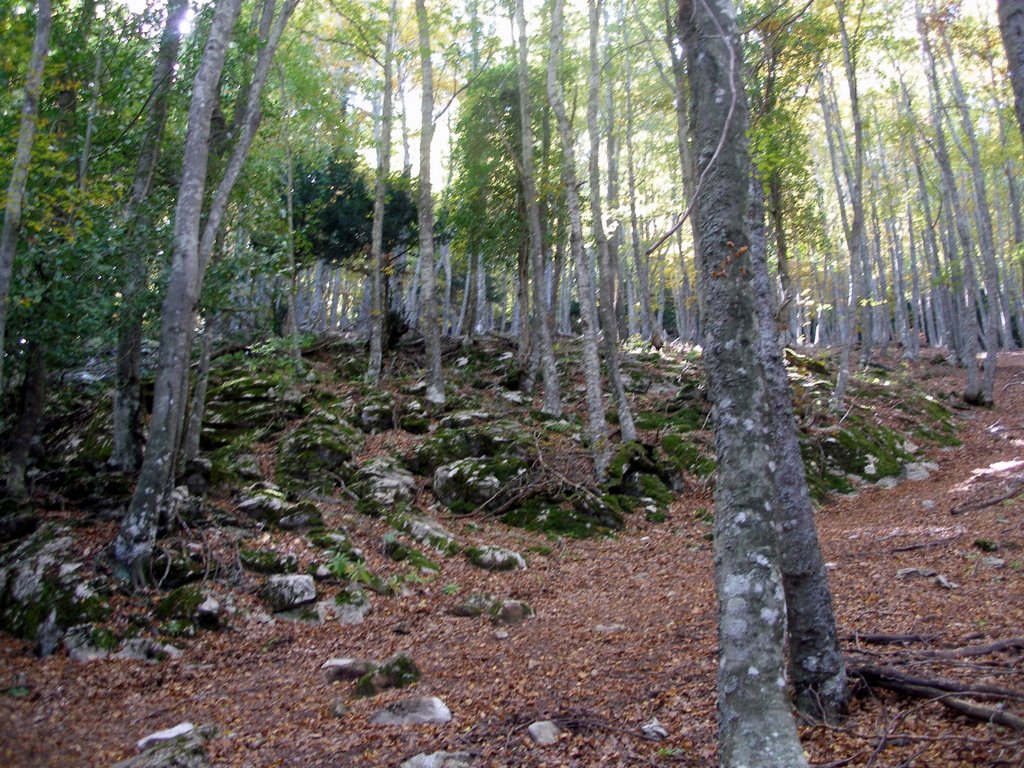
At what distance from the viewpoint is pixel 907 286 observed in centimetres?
4197

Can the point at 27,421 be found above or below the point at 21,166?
below

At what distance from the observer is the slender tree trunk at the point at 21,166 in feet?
22.1

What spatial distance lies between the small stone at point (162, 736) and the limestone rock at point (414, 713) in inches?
53.1

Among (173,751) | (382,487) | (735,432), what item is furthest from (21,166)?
(735,432)

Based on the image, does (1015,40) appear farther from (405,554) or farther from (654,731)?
(405,554)

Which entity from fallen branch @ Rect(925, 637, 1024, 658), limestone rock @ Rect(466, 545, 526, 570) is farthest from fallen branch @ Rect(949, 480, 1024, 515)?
limestone rock @ Rect(466, 545, 526, 570)

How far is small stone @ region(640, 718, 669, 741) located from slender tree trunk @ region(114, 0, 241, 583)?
17.9ft

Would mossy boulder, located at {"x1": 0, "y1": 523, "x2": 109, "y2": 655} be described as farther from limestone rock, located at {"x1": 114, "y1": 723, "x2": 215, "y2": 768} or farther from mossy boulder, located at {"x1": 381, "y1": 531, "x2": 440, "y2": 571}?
mossy boulder, located at {"x1": 381, "y1": 531, "x2": 440, "y2": 571}

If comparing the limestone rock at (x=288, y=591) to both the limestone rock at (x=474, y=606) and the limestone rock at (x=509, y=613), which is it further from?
the limestone rock at (x=509, y=613)

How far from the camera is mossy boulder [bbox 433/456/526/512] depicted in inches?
458

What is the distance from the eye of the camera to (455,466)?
479 inches

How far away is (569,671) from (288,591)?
3481 millimetres

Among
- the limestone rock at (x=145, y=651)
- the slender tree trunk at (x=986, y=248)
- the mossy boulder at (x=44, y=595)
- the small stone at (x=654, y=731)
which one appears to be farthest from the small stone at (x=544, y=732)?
the slender tree trunk at (x=986, y=248)

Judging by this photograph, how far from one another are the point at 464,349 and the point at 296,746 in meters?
16.2
